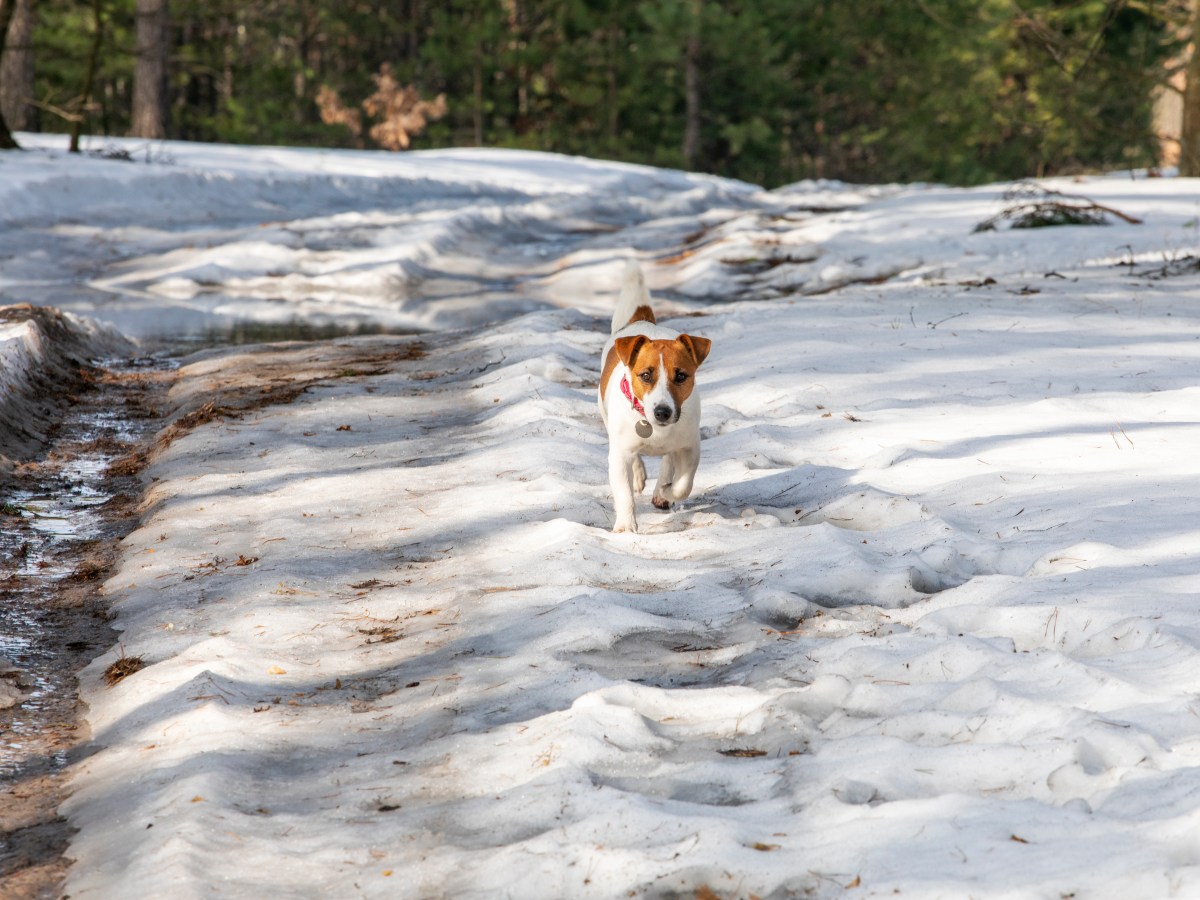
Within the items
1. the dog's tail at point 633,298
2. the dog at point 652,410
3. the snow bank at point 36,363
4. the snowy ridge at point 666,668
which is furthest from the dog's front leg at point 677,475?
the snow bank at point 36,363

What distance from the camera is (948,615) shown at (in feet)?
13.9

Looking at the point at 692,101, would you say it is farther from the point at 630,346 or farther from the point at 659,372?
the point at 659,372

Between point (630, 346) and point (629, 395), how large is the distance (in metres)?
0.22

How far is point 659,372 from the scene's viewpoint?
5172 mm

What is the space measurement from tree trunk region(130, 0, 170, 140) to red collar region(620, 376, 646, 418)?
25514 millimetres

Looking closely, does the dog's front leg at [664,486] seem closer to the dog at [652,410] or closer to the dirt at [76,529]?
the dog at [652,410]

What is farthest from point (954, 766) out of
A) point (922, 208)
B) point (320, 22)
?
point (320, 22)

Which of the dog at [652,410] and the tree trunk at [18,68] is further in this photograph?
the tree trunk at [18,68]

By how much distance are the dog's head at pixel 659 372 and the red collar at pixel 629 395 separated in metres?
0.03

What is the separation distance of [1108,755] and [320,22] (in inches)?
1814

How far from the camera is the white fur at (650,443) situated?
531cm

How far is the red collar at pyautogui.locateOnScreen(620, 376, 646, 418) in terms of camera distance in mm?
5242

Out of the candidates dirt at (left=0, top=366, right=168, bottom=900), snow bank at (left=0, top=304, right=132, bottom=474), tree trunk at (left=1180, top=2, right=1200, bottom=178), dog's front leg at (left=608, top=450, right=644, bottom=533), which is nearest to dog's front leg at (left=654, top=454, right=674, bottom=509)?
dog's front leg at (left=608, top=450, right=644, bottom=533)

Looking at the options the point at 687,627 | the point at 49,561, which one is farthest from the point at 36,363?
the point at 687,627
